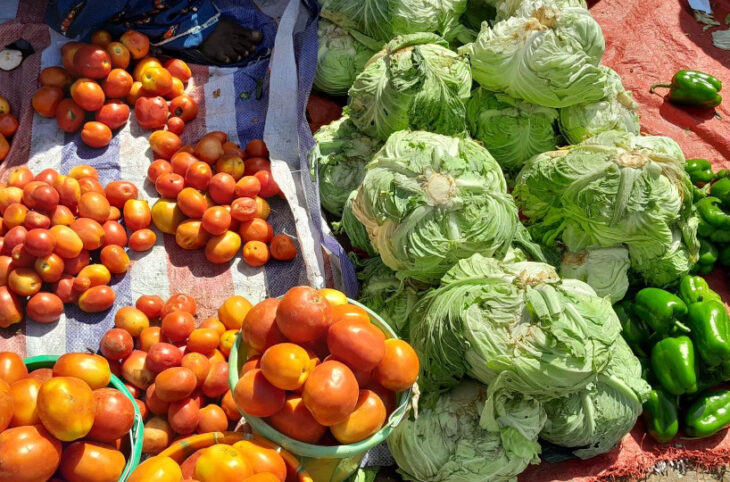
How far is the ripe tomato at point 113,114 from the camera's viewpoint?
154 inches

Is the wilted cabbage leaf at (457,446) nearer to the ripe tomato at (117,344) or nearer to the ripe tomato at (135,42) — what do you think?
the ripe tomato at (117,344)

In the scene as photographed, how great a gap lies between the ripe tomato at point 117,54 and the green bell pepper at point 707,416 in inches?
174

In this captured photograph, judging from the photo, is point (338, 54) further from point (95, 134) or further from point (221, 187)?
point (95, 134)

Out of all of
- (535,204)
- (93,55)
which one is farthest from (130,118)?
(535,204)

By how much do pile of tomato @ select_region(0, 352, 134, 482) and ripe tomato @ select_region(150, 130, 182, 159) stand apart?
1.96m

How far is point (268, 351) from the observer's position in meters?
2.07

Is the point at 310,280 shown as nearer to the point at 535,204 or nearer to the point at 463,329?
the point at 463,329

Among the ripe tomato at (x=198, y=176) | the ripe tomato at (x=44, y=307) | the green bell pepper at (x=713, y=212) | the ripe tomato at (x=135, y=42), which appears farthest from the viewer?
the ripe tomato at (x=135, y=42)

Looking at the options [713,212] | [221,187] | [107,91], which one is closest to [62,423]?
[221,187]

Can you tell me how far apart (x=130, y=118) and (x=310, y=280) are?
6.63 ft

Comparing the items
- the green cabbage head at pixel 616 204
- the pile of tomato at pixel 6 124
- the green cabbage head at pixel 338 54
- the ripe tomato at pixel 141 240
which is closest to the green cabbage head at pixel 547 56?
the green cabbage head at pixel 616 204

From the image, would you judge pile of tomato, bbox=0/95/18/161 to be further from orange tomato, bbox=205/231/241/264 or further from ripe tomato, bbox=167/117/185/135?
→ orange tomato, bbox=205/231/241/264

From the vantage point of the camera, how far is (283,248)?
352 centimetres

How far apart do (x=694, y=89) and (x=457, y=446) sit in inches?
147
